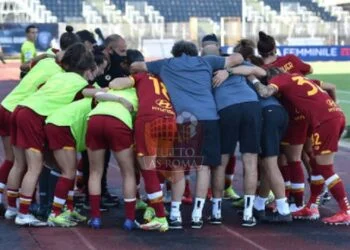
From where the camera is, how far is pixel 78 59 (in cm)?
841

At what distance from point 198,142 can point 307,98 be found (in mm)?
1187

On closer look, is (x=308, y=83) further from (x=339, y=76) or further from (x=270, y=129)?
(x=339, y=76)

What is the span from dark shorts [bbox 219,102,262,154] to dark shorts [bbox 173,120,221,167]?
0.13 metres

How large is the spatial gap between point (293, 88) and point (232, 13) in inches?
2276

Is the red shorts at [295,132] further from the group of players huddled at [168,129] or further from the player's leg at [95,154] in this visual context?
the player's leg at [95,154]

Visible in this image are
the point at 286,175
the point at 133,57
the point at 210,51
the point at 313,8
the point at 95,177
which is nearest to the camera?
the point at 95,177

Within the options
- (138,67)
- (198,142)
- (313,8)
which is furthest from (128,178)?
(313,8)

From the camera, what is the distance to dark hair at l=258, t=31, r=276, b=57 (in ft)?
29.5

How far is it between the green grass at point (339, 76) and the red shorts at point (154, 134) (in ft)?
41.0

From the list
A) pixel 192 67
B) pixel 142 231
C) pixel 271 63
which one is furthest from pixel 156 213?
pixel 271 63

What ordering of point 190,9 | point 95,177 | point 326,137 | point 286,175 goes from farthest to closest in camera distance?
point 190,9
point 286,175
point 326,137
point 95,177

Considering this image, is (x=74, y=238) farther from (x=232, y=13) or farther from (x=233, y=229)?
(x=232, y=13)

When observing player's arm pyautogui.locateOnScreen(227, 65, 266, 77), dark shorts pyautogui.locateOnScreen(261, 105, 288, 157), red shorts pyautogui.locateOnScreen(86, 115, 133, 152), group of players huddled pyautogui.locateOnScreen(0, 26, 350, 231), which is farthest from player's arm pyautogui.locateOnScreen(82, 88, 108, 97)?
dark shorts pyautogui.locateOnScreen(261, 105, 288, 157)

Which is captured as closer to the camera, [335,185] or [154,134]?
[154,134]
